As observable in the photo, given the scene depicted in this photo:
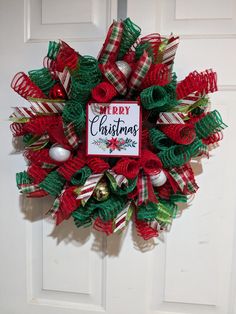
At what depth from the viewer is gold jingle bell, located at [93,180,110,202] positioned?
0.74 meters

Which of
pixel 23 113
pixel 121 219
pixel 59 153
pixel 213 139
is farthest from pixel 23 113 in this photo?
pixel 213 139

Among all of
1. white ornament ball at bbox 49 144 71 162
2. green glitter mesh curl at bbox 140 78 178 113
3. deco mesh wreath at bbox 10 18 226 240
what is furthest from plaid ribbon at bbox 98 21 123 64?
white ornament ball at bbox 49 144 71 162

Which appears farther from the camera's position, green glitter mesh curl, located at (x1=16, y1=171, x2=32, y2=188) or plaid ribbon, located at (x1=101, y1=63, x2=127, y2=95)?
green glitter mesh curl, located at (x1=16, y1=171, x2=32, y2=188)

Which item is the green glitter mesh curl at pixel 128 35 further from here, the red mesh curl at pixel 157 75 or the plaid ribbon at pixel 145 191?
the plaid ribbon at pixel 145 191

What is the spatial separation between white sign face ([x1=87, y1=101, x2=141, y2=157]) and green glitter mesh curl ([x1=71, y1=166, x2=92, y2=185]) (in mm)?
42

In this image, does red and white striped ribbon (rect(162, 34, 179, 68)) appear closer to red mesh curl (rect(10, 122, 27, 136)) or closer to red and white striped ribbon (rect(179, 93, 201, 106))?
red and white striped ribbon (rect(179, 93, 201, 106))

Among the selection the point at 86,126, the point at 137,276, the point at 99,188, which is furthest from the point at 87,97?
the point at 137,276

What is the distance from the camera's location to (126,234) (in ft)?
2.85

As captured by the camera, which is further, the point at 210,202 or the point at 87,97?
the point at 210,202

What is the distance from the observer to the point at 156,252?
2.86 ft

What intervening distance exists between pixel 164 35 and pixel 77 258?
A: 0.64 metres

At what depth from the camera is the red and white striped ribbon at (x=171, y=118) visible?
0.70 metres

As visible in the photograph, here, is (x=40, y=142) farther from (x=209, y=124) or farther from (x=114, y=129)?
(x=209, y=124)

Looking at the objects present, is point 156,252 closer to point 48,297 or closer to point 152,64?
point 48,297
